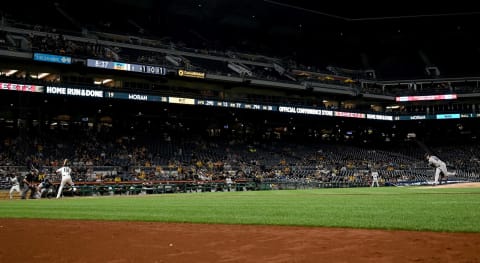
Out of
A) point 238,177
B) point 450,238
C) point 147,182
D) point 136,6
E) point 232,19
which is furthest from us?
point 232,19

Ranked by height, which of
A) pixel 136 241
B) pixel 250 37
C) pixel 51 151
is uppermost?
pixel 250 37

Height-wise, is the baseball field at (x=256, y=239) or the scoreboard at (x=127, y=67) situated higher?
the scoreboard at (x=127, y=67)

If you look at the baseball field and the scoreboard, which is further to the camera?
the scoreboard

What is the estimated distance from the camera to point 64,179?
22.4 metres

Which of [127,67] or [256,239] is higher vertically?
[127,67]

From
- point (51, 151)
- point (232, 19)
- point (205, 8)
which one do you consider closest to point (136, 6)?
point (205, 8)

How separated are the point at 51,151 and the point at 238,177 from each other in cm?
1529

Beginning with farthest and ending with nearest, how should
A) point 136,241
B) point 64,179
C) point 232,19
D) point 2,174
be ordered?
point 232,19 < point 2,174 < point 64,179 < point 136,241

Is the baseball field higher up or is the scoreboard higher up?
the scoreboard

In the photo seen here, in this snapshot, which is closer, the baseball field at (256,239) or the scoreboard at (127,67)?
the baseball field at (256,239)

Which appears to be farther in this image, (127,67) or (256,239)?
(127,67)

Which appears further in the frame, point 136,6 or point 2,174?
point 136,6

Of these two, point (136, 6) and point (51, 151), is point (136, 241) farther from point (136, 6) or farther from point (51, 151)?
point (136, 6)

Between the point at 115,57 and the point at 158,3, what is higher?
the point at 158,3
